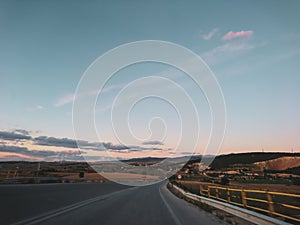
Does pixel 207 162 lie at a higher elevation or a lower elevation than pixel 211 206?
higher

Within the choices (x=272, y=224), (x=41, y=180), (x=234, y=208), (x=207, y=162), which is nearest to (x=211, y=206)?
(x=234, y=208)

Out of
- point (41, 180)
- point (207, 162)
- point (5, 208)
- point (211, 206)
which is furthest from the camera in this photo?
point (207, 162)

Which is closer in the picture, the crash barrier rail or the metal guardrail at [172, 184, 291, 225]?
the metal guardrail at [172, 184, 291, 225]

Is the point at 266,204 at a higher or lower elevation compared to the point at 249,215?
lower

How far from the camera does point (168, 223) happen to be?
845cm

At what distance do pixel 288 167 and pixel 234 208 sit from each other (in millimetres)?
181969

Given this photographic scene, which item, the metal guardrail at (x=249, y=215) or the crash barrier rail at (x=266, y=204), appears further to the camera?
the crash barrier rail at (x=266, y=204)

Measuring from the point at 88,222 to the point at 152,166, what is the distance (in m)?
194

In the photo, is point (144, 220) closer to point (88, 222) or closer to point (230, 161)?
point (88, 222)

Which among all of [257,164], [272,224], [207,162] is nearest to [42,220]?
[272,224]

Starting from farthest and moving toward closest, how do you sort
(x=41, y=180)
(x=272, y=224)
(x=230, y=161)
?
(x=230, y=161) < (x=41, y=180) < (x=272, y=224)

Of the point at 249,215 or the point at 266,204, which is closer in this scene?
the point at 249,215

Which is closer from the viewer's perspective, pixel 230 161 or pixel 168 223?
pixel 168 223

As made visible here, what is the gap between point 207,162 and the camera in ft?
606
